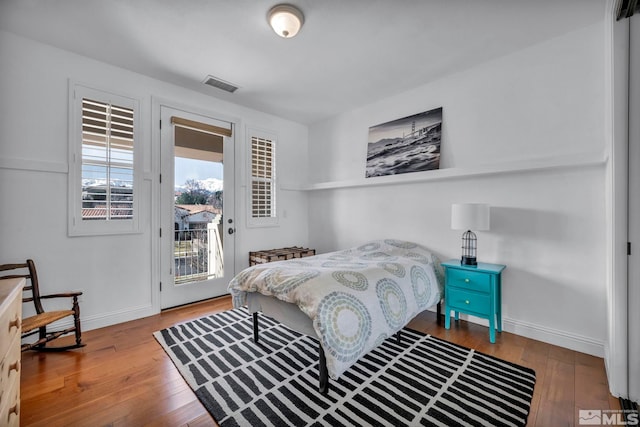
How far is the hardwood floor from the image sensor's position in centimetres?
156

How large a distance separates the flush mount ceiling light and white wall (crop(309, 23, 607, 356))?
182 cm

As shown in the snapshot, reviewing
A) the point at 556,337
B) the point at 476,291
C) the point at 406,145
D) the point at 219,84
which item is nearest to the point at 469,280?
the point at 476,291

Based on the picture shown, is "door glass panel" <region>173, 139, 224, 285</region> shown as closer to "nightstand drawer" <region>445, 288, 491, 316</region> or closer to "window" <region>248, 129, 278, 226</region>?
"window" <region>248, 129, 278, 226</region>

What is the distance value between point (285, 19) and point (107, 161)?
222 cm

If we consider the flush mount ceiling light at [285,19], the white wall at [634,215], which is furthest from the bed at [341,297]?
the flush mount ceiling light at [285,19]

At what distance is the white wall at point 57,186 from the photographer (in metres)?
2.30

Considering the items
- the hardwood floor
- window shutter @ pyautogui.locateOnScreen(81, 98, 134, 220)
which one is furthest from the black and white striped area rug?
window shutter @ pyautogui.locateOnScreen(81, 98, 134, 220)

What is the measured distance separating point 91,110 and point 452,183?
3.77 metres

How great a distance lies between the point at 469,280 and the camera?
253 centimetres

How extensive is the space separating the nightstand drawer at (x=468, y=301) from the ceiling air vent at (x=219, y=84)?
3285 millimetres

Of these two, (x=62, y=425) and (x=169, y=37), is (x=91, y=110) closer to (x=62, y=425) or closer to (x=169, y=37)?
(x=169, y=37)

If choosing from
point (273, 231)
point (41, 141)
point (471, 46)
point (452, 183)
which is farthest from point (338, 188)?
point (41, 141)

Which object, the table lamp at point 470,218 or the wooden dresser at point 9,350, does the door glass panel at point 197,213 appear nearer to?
the wooden dresser at point 9,350

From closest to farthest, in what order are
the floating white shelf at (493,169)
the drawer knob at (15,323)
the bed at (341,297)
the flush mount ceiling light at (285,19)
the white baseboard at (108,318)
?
the drawer knob at (15,323)
the bed at (341,297)
the flush mount ceiling light at (285,19)
the floating white shelf at (493,169)
the white baseboard at (108,318)
